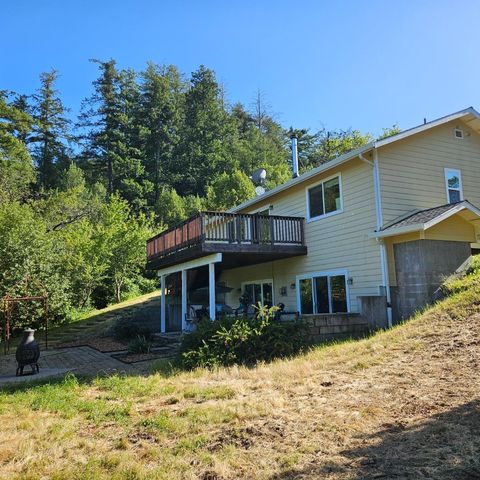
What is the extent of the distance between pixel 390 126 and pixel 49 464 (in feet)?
125

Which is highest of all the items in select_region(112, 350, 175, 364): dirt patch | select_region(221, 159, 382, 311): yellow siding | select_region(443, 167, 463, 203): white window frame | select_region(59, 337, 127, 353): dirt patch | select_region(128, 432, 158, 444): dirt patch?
select_region(443, 167, 463, 203): white window frame

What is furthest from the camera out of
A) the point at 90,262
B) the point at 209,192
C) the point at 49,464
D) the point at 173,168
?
the point at 173,168

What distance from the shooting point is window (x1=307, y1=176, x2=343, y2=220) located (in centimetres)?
1354

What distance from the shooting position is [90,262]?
71.6ft

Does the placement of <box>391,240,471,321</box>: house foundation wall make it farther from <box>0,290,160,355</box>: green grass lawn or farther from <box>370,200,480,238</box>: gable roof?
<box>0,290,160,355</box>: green grass lawn

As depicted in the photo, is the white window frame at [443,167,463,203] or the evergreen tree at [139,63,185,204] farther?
the evergreen tree at [139,63,185,204]

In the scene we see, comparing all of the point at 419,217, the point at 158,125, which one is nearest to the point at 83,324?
the point at 419,217

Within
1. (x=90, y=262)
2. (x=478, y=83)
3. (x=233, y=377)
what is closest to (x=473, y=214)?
(x=478, y=83)

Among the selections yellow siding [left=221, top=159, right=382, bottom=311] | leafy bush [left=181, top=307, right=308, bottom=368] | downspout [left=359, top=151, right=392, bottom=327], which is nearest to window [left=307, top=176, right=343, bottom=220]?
yellow siding [left=221, top=159, right=382, bottom=311]

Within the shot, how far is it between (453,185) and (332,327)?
6234mm

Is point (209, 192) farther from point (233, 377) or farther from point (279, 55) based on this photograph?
point (233, 377)

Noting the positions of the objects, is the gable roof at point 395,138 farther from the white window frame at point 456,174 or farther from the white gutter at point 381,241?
the white window frame at point 456,174

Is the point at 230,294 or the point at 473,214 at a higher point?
the point at 473,214

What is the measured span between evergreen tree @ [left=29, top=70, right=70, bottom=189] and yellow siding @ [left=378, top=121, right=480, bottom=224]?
32230 millimetres
